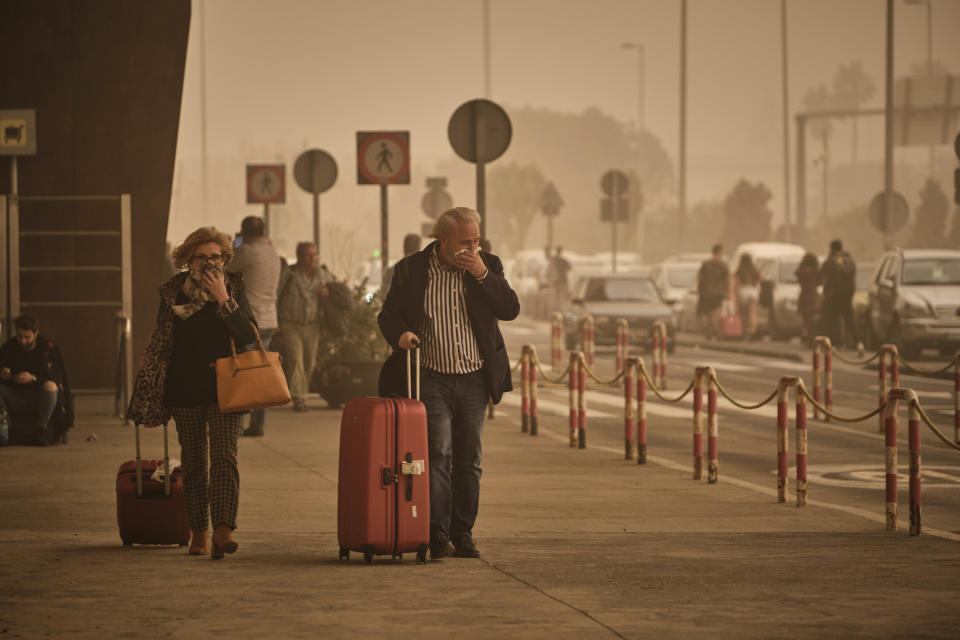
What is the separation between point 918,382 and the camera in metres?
Result: 24.8

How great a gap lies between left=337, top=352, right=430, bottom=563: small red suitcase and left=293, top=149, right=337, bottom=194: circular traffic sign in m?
15.5

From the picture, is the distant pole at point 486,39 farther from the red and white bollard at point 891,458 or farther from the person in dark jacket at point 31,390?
the red and white bollard at point 891,458

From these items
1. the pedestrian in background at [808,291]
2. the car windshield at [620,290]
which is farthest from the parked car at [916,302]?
the car windshield at [620,290]

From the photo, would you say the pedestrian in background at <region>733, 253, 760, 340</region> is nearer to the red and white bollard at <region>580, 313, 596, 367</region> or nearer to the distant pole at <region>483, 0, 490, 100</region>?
the red and white bollard at <region>580, 313, 596, 367</region>

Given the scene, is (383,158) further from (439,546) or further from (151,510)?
(439,546)

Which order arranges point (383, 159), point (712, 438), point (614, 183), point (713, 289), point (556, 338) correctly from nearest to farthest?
1. point (712, 438)
2. point (383, 159)
3. point (556, 338)
4. point (713, 289)
5. point (614, 183)

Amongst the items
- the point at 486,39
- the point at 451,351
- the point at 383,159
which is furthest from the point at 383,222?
the point at 486,39

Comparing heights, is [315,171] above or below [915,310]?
above

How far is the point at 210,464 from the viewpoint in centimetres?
912

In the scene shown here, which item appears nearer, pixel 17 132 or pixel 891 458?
pixel 891 458

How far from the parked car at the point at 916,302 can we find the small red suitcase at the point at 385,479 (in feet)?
67.6

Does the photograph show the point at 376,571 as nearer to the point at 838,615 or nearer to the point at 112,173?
the point at 838,615

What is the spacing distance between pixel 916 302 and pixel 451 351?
20608 mm

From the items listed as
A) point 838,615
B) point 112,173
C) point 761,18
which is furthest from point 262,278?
point 761,18
